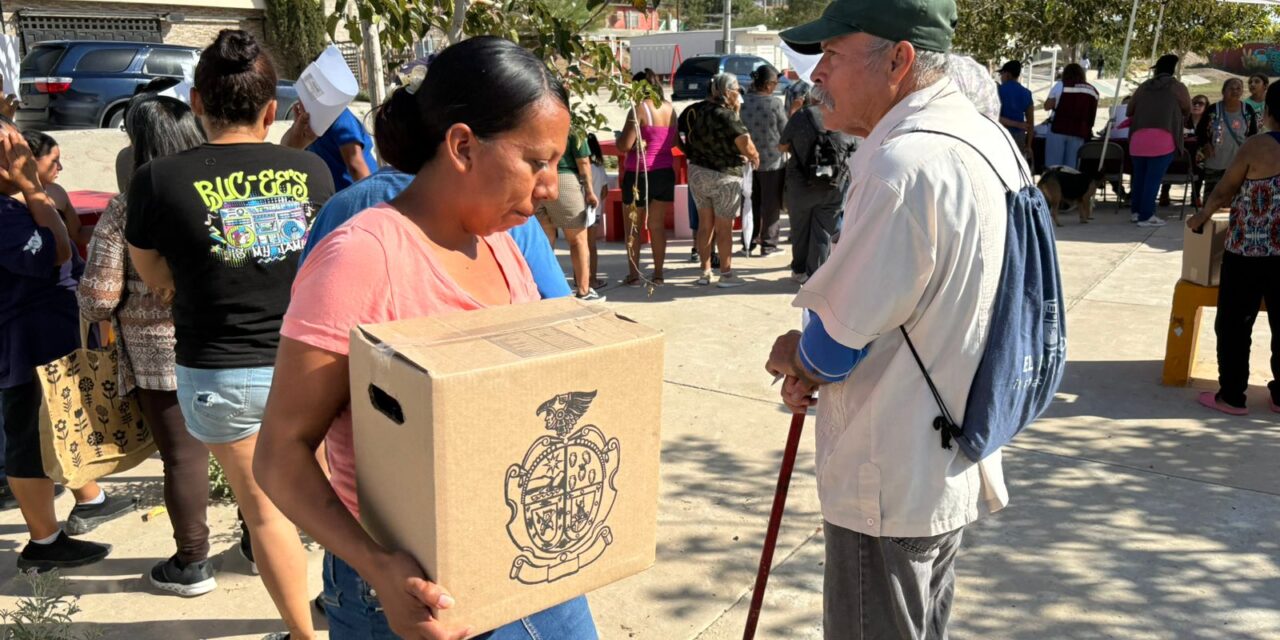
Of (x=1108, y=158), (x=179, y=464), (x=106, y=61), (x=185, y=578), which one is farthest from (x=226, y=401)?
(x=106, y=61)

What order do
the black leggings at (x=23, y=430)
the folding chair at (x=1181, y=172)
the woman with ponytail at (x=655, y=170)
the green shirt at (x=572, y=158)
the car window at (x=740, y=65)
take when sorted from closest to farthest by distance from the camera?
the black leggings at (x=23, y=430) < the green shirt at (x=572, y=158) < the woman with ponytail at (x=655, y=170) < the folding chair at (x=1181, y=172) < the car window at (x=740, y=65)

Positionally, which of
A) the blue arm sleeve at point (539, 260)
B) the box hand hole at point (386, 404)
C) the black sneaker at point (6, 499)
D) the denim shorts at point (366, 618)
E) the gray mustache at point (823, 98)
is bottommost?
the black sneaker at point (6, 499)

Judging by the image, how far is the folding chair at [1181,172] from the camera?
11133 millimetres

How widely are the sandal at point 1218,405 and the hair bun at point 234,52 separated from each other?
498 centimetres

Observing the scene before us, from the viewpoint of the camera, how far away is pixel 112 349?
3.63m

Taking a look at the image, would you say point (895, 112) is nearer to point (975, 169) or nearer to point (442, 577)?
point (975, 169)

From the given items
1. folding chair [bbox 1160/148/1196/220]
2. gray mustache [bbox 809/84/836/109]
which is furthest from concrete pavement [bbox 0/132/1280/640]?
folding chair [bbox 1160/148/1196/220]

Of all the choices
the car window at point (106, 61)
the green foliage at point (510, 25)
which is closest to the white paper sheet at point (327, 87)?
the green foliage at point (510, 25)

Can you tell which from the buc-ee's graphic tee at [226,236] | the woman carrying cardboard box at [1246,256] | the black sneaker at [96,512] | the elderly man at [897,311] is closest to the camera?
the elderly man at [897,311]

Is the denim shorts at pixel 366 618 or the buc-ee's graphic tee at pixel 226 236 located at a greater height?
the buc-ee's graphic tee at pixel 226 236

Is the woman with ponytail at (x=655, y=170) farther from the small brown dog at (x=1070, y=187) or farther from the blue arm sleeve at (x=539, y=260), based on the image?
the blue arm sleeve at (x=539, y=260)

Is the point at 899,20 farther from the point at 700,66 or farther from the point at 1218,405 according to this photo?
the point at 700,66

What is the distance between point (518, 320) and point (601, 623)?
2.18m

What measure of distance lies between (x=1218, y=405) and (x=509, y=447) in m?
5.12
